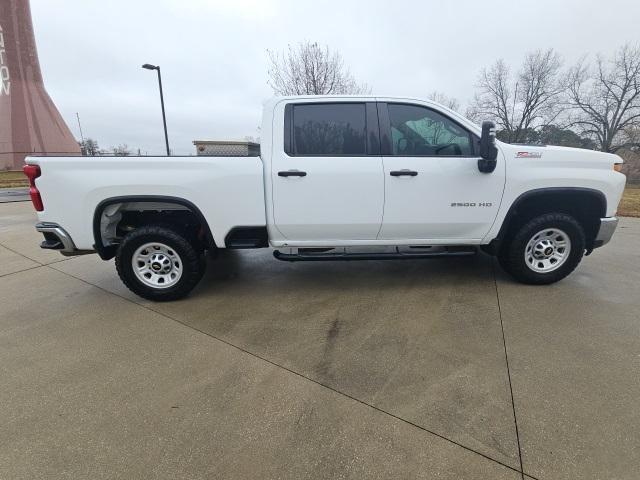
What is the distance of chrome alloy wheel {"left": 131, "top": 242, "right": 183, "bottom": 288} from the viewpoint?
363 centimetres

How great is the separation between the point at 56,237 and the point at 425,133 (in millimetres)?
3909

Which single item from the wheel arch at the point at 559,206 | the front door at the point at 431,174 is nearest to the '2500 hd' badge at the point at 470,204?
the front door at the point at 431,174

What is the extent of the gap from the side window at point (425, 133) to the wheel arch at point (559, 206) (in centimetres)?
85

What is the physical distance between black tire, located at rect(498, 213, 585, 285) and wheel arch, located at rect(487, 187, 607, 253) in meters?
0.13

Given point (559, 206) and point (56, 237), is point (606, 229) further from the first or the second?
point (56, 237)

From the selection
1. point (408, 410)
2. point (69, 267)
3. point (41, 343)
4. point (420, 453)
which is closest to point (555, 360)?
point (408, 410)

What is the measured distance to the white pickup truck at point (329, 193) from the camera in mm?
3377

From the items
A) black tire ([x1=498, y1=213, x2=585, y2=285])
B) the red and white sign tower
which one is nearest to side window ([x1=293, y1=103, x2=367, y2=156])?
black tire ([x1=498, y1=213, x2=585, y2=285])

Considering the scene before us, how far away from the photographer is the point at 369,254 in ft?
12.3

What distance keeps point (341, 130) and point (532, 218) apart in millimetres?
2369

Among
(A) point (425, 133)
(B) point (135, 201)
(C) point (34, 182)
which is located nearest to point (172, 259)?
(B) point (135, 201)

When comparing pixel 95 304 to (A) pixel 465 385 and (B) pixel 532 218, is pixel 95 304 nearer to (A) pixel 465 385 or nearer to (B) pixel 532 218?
(A) pixel 465 385

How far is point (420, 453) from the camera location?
1.84 meters

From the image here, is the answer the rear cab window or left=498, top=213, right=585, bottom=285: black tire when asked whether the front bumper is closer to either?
left=498, top=213, right=585, bottom=285: black tire
